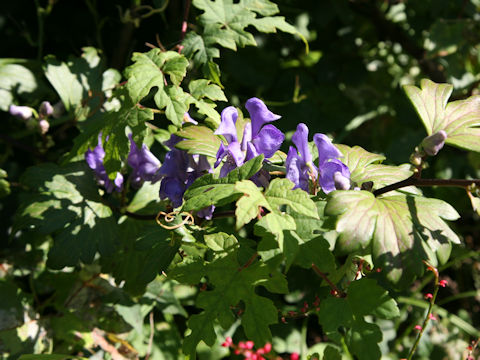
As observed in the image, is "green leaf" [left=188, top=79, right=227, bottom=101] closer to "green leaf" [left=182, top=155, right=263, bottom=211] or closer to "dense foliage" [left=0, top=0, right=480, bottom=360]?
"dense foliage" [left=0, top=0, right=480, bottom=360]

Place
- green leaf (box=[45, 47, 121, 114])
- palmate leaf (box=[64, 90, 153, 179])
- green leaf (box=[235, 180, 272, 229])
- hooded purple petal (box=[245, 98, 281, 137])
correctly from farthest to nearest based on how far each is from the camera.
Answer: green leaf (box=[45, 47, 121, 114]), palmate leaf (box=[64, 90, 153, 179]), hooded purple petal (box=[245, 98, 281, 137]), green leaf (box=[235, 180, 272, 229])

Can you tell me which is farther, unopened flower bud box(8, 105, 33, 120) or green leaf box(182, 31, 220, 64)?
unopened flower bud box(8, 105, 33, 120)

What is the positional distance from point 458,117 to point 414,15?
160cm

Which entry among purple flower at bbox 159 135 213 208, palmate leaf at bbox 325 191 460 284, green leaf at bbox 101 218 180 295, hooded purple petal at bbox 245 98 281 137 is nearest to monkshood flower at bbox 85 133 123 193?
green leaf at bbox 101 218 180 295

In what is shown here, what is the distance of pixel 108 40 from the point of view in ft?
7.28

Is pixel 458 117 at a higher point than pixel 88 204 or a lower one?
higher

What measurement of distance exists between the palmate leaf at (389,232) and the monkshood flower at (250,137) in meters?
0.21

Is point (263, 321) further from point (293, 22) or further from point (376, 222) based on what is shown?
point (293, 22)

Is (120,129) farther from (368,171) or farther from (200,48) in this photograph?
(368,171)

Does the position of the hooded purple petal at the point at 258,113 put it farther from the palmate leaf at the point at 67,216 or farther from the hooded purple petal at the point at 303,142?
the palmate leaf at the point at 67,216

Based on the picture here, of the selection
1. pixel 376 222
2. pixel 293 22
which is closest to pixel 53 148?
pixel 293 22

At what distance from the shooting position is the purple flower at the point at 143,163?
1412mm

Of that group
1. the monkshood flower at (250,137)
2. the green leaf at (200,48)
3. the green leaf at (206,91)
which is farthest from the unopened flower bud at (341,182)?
the green leaf at (200,48)

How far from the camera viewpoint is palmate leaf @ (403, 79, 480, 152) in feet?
3.21
